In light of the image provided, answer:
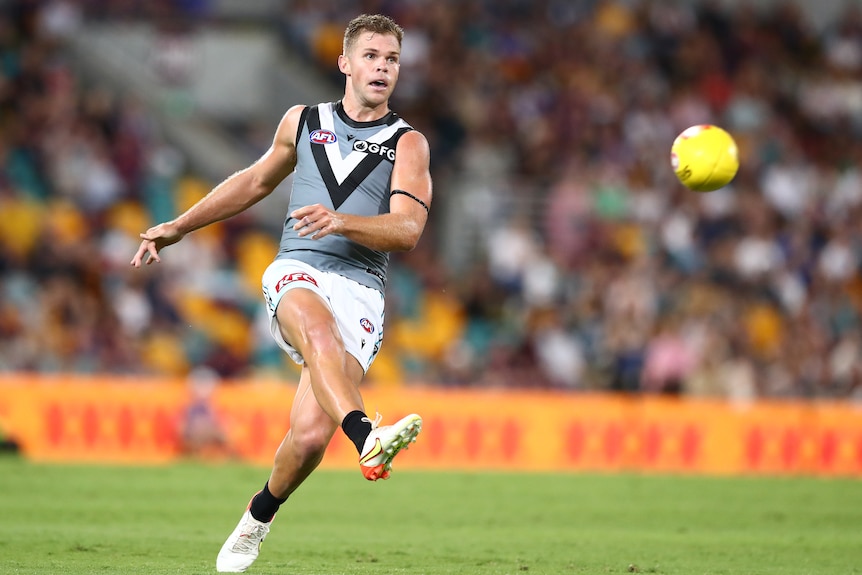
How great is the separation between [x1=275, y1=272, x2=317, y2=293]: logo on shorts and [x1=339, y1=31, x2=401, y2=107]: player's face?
1.07m

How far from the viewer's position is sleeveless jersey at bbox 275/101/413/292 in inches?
293

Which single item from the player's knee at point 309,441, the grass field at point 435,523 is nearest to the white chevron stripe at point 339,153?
the player's knee at point 309,441

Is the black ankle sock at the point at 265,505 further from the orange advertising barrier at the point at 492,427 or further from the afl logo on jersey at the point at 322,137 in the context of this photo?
the orange advertising barrier at the point at 492,427

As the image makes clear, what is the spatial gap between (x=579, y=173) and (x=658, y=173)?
1513 millimetres

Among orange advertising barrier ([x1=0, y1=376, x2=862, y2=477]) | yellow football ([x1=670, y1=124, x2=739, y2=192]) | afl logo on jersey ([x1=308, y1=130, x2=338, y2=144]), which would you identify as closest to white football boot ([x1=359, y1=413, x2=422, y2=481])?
afl logo on jersey ([x1=308, y1=130, x2=338, y2=144])

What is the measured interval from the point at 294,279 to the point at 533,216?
15.3 metres

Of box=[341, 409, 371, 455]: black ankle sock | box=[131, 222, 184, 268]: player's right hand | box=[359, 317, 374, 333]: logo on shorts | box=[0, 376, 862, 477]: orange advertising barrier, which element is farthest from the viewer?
box=[0, 376, 862, 477]: orange advertising barrier

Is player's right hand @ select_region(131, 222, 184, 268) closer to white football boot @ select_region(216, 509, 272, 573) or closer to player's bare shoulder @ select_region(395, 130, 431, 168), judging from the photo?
player's bare shoulder @ select_region(395, 130, 431, 168)

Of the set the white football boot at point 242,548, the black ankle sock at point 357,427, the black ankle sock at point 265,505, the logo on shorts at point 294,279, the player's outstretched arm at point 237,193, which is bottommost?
the white football boot at point 242,548

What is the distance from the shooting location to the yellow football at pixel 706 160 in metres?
9.03

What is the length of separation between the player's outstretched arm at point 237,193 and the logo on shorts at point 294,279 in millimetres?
673

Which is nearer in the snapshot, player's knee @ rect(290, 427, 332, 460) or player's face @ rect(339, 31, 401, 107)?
player's knee @ rect(290, 427, 332, 460)

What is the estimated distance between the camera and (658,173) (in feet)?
74.2

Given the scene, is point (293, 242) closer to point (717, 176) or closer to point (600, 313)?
point (717, 176)
